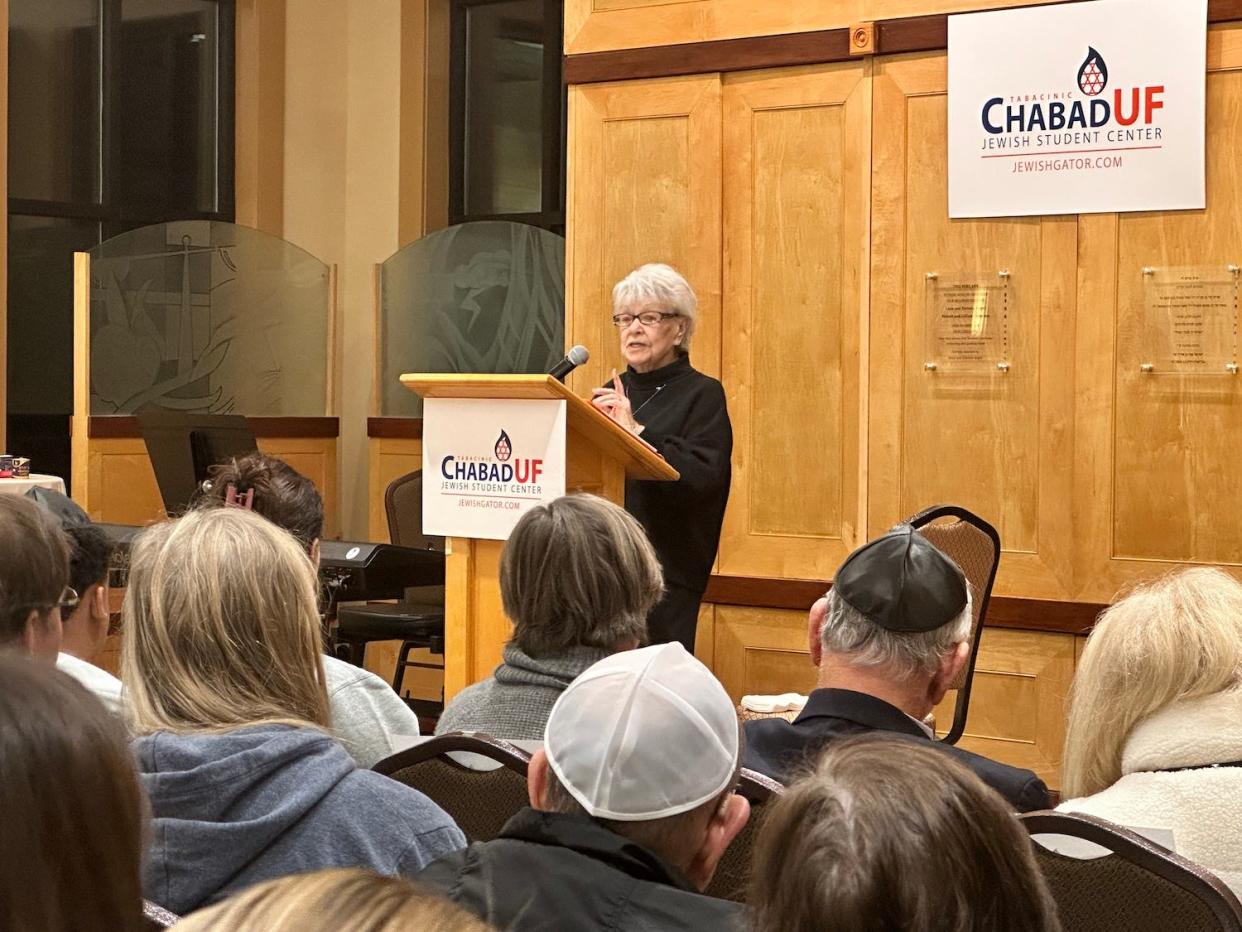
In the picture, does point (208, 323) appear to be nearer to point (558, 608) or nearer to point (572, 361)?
point (572, 361)

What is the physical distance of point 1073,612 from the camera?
17.2ft

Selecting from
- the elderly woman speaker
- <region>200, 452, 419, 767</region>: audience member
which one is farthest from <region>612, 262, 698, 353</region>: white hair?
<region>200, 452, 419, 767</region>: audience member

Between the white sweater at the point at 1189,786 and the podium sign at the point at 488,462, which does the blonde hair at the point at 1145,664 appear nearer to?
the white sweater at the point at 1189,786

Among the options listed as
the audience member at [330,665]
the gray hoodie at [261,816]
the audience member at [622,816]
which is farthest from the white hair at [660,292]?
the audience member at [622,816]

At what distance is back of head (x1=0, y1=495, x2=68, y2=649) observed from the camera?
7.26ft

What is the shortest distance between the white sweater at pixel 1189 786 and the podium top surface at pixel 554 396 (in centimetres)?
192

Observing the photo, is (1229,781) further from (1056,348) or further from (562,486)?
(1056,348)

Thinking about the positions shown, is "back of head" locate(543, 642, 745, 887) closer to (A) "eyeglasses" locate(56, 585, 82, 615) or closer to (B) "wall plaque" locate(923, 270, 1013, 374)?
(A) "eyeglasses" locate(56, 585, 82, 615)

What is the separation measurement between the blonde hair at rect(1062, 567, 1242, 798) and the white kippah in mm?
727

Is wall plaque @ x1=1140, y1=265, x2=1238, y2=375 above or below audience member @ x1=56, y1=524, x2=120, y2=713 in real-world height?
above

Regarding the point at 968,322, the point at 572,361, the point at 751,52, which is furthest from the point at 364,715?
the point at 751,52

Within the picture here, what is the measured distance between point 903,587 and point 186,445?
4.77m

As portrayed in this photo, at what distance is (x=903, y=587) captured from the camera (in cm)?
232

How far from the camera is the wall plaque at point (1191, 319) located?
5023 mm
